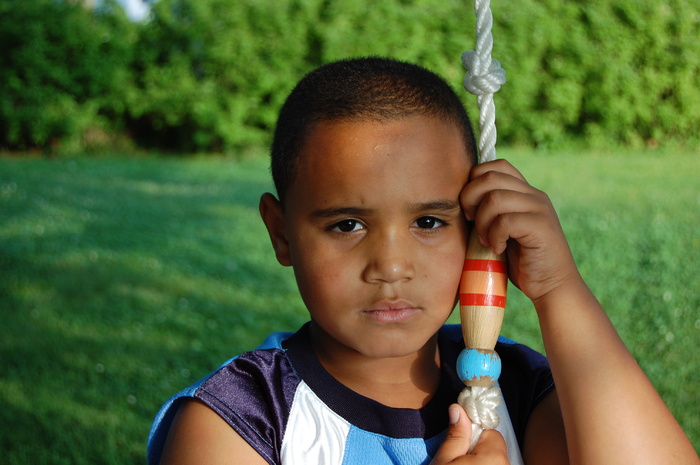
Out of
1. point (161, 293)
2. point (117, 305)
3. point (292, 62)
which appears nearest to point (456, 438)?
point (117, 305)

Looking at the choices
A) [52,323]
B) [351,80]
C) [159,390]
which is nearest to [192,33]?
[52,323]

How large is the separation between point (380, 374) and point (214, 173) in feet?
30.0

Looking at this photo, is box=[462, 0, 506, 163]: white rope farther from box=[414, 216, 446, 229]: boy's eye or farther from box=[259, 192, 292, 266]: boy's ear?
box=[259, 192, 292, 266]: boy's ear

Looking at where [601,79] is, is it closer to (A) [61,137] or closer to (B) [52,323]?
(A) [61,137]

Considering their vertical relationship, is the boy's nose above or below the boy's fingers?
above

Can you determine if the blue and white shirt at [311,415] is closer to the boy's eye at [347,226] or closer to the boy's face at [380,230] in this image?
the boy's face at [380,230]

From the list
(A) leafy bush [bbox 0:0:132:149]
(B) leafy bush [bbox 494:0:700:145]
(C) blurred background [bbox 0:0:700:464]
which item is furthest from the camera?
(B) leafy bush [bbox 494:0:700:145]

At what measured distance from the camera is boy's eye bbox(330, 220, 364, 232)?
1784mm

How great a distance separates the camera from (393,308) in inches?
69.5

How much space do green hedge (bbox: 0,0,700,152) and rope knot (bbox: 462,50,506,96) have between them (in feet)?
34.2

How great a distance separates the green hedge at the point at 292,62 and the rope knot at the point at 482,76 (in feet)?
34.2

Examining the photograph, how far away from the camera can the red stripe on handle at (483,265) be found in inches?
71.7

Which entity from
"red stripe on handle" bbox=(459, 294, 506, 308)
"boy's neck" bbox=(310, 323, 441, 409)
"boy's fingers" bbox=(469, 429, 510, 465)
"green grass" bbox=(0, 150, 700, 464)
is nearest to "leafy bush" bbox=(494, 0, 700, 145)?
"green grass" bbox=(0, 150, 700, 464)

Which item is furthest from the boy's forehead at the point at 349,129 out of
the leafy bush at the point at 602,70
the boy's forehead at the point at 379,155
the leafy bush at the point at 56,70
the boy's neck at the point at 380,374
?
the leafy bush at the point at 602,70
